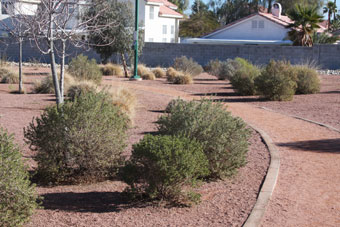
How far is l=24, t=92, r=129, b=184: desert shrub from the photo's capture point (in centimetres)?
666

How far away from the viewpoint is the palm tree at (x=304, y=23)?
39750 millimetres

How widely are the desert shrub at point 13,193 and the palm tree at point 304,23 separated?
1468 inches

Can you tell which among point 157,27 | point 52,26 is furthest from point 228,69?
point 157,27

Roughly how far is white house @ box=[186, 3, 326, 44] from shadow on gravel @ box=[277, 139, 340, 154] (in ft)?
122

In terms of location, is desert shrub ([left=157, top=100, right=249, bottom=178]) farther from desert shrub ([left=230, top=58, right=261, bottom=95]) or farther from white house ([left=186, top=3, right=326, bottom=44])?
white house ([left=186, top=3, right=326, bottom=44])

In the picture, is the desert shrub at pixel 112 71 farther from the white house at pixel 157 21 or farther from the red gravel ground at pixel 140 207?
the red gravel ground at pixel 140 207

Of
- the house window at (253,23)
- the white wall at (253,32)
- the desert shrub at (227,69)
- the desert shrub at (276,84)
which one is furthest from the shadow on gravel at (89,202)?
the house window at (253,23)

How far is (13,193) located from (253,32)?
4740 cm

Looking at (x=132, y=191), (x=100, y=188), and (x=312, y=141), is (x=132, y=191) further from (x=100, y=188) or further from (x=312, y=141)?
(x=312, y=141)

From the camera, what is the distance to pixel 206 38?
168 ft

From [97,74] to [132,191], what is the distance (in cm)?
1443

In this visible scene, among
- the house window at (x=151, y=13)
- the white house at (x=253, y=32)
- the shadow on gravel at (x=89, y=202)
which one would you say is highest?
the house window at (x=151, y=13)

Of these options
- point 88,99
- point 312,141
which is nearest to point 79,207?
point 88,99

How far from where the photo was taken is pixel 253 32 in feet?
165
